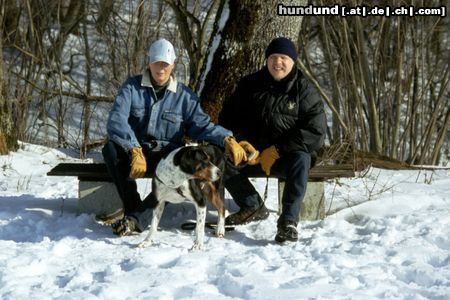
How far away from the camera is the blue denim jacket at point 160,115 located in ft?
16.4

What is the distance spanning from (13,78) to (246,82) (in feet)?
32.6

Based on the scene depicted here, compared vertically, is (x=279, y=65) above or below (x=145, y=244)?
above

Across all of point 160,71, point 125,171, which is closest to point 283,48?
point 160,71

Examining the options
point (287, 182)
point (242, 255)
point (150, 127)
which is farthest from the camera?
point (150, 127)

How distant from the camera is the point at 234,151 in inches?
188

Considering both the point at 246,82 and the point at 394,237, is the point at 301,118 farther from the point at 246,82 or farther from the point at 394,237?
the point at 394,237

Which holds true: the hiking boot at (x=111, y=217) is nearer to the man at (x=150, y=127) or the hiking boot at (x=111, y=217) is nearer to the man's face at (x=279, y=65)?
the man at (x=150, y=127)

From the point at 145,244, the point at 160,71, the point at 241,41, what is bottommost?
the point at 145,244

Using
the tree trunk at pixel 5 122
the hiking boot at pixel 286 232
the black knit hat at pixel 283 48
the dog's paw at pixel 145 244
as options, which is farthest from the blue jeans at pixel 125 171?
the tree trunk at pixel 5 122

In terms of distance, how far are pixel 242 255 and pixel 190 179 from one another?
0.68 metres

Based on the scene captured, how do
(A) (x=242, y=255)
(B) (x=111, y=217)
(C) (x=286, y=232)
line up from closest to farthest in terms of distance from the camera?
(A) (x=242, y=255)
(C) (x=286, y=232)
(B) (x=111, y=217)

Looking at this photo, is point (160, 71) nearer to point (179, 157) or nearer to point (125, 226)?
point (179, 157)

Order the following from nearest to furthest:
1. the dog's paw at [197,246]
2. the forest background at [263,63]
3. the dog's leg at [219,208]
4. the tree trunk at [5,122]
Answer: the dog's paw at [197,246]
the dog's leg at [219,208]
the forest background at [263,63]
the tree trunk at [5,122]

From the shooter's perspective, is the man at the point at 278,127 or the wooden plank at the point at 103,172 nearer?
the man at the point at 278,127
